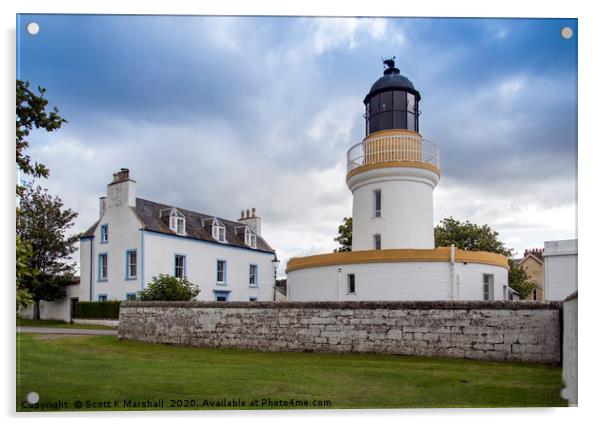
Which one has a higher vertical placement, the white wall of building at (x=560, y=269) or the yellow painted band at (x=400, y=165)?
the yellow painted band at (x=400, y=165)

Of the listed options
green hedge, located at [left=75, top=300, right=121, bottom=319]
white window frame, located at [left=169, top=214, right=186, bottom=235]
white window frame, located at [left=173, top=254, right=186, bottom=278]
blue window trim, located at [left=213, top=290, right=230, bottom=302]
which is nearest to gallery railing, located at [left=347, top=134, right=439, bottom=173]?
white window frame, located at [left=169, top=214, right=186, bottom=235]

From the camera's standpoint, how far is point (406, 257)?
1002 centimetres

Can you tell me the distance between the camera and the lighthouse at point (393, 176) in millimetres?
10781

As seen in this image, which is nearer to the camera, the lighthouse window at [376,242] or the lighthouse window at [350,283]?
the lighthouse window at [350,283]

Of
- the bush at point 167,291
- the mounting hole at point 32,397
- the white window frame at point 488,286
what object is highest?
the white window frame at point 488,286

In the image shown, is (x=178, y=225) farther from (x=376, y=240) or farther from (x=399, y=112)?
(x=399, y=112)

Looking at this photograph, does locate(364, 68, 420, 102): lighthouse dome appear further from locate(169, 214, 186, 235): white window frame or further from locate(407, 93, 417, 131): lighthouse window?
locate(169, 214, 186, 235): white window frame

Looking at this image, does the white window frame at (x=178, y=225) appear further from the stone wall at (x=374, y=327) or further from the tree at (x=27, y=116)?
the tree at (x=27, y=116)

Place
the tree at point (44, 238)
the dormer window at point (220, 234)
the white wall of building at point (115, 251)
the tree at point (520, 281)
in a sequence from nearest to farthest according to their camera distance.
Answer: the tree at point (44, 238)
the tree at point (520, 281)
the white wall of building at point (115, 251)
the dormer window at point (220, 234)

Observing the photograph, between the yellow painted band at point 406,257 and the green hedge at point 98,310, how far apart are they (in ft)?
22.8

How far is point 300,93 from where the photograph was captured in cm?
664

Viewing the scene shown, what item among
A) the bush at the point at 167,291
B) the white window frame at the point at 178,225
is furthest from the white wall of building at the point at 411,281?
the white window frame at the point at 178,225

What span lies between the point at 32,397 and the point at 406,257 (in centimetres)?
665

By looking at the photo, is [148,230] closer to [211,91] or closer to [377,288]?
[377,288]
